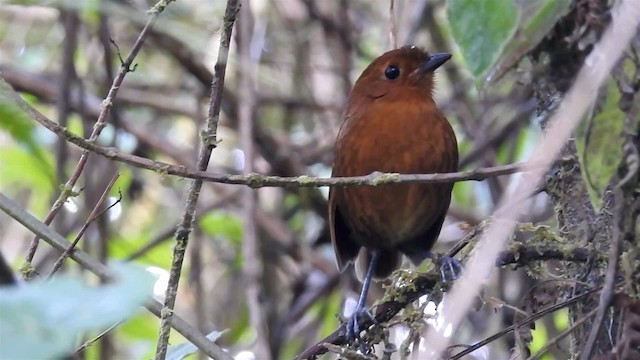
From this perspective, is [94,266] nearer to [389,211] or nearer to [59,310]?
[59,310]

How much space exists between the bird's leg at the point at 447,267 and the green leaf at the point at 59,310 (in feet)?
4.16

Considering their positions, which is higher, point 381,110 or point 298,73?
point 298,73

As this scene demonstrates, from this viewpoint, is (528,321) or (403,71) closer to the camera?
(528,321)

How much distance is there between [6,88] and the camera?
168cm

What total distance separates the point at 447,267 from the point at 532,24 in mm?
751

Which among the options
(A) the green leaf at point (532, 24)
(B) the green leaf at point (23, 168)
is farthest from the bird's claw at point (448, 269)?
(B) the green leaf at point (23, 168)

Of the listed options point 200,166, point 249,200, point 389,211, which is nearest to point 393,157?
point 389,211

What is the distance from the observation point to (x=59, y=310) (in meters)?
0.71

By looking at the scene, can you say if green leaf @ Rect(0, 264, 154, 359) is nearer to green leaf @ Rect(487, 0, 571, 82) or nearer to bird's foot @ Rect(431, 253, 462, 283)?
green leaf @ Rect(487, 0, 571, 82)

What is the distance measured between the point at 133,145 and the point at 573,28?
3.12 metres

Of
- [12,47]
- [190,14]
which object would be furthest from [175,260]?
[12,47]

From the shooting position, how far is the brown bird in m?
2.94

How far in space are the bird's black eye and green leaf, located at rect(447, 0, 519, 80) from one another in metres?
1.93

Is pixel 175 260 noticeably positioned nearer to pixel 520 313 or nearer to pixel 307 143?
pixel 520 313
